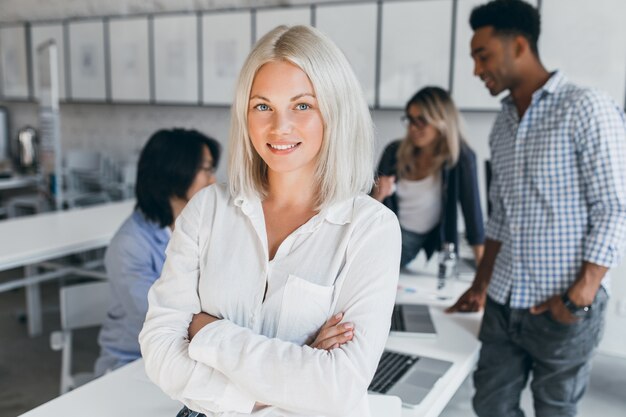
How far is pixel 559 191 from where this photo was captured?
5.55 feet

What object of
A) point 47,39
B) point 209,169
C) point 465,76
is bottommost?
point 209,169

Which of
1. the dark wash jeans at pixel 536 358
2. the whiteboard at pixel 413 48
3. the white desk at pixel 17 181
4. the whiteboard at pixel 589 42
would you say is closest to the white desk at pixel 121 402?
the dark wash jeans at pixel 536 358

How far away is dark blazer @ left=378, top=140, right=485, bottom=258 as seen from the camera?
9.27 ft

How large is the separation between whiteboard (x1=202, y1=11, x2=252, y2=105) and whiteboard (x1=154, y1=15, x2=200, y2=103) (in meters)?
0.13

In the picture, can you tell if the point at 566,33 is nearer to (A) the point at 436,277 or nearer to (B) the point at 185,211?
(A) the point at 436,277

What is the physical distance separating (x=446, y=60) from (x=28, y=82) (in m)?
4.88

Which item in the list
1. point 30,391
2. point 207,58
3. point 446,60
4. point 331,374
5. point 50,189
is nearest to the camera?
point 331,374

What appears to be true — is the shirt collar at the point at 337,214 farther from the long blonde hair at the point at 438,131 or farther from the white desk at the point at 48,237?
the white desk at the point at 48,237

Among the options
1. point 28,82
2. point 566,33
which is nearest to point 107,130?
point 28,82

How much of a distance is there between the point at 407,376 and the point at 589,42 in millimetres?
3115

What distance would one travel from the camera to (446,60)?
14.1ft

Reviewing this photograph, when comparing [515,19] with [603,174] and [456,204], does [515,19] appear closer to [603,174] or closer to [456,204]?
[603,174]

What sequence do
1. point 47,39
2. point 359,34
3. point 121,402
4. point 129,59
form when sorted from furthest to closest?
point 47,39
point 129,59
point 359,34
point 121,402

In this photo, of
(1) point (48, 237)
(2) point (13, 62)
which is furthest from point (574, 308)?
(2) point (13, 62)
